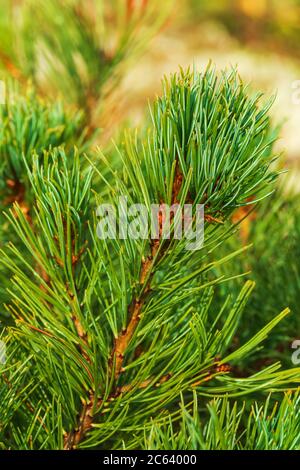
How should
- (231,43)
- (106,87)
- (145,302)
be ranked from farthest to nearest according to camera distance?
(231,43)
(106,87)
(145,302)

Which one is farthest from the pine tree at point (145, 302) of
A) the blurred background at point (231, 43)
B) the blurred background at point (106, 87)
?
the blurred background at point (231, 43)

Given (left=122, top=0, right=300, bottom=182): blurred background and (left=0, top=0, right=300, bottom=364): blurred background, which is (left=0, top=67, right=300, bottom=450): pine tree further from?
(left=122, top=0, right=300, bottom=182): blurred background

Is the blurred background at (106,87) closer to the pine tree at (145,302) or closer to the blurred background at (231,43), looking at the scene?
the pine tree at (145,302)

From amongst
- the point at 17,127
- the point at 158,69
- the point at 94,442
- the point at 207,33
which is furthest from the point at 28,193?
the point at 207,33

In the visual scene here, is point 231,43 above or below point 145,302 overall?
above

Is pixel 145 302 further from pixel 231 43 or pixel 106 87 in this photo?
pixel 231 43

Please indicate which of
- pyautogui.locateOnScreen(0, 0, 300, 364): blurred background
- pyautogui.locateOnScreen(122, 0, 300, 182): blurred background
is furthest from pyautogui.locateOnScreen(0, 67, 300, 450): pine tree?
pyautogui.locateOnScreen(122, 0, 300, 182): blurred background

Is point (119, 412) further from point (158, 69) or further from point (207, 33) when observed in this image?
point (207, 33)

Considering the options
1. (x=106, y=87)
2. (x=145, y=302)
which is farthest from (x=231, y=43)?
(x=145, y=302)
